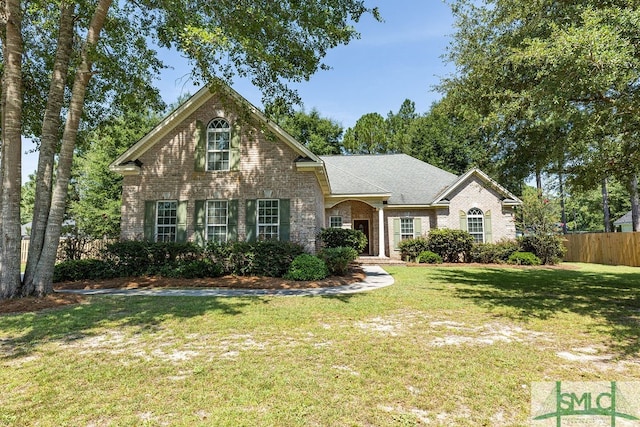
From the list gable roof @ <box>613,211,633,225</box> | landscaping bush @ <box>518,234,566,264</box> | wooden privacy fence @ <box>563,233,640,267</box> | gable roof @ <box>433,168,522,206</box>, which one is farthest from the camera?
gable roof @ <box>613,211,633,225</box>

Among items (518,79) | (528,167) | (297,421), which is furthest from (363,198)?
(297,421)

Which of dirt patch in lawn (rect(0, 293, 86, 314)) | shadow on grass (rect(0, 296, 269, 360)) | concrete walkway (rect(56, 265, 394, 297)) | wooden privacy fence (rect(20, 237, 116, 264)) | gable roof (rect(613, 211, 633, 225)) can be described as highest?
gable roof (rect(613, 211, 633, 225))

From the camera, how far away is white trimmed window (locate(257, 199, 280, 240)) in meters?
13.5

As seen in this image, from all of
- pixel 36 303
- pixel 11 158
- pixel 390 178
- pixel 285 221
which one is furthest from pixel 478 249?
pixel 11 158

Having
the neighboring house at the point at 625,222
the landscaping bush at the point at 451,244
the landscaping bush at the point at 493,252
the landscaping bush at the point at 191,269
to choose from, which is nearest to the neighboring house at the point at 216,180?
the landscaping bush at the point at 191,269

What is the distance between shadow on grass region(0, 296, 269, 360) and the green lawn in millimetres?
38

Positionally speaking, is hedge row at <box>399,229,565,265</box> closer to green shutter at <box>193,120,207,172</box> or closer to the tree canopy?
the tree canopy

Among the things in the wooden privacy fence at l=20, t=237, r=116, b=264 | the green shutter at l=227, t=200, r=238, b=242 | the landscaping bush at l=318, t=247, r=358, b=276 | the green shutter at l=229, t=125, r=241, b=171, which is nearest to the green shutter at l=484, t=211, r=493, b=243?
the landscaping bush at l=318, t=247, r=358, b=276

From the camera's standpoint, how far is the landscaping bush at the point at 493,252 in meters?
18.6

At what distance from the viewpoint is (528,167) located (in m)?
9.95

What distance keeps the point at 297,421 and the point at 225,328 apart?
3.33m

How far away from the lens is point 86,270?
12.4 m

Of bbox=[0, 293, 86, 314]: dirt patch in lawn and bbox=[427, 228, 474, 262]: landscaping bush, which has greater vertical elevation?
bbox=[427, 228, 474, 262]: landscaping bush

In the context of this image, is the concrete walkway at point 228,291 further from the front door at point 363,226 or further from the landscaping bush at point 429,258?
the front door at point 363,226
